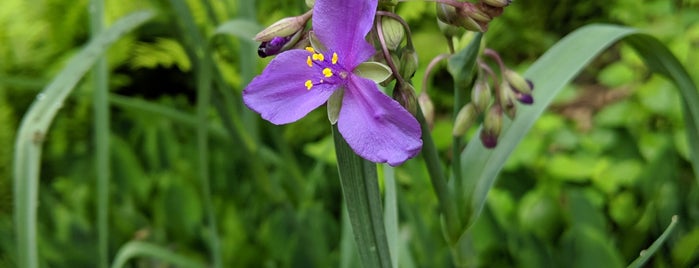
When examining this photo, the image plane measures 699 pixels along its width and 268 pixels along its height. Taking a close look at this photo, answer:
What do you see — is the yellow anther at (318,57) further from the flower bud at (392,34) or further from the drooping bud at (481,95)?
the drooping bud at (481,95)

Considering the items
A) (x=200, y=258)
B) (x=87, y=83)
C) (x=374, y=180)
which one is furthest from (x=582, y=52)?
(x=87, y=83)

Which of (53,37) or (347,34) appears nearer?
(347,34)

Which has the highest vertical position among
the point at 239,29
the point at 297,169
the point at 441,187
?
the point at 239,29

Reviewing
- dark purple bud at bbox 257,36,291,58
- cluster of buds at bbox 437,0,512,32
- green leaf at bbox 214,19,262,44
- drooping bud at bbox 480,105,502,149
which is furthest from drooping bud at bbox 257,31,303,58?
green leaf at bbox 214,19,262,44

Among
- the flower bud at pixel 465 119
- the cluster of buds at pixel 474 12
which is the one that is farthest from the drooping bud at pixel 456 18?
the flower bud at pixel 465 119

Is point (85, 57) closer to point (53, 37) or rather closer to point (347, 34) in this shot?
point (347, 34)

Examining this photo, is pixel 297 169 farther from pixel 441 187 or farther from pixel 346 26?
pixel 346 26

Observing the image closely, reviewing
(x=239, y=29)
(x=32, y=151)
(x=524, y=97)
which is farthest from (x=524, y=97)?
(x=32, y=151)
